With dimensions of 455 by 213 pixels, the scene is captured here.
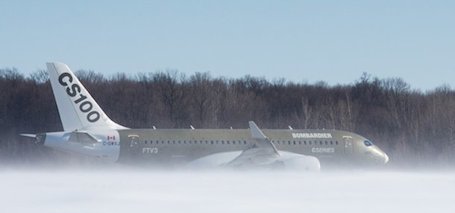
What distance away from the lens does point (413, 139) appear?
61906 mm

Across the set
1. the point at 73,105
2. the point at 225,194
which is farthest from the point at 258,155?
the point at 225,194

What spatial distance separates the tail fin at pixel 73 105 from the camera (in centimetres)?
3803

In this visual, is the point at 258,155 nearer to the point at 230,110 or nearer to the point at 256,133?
the point at 256,133

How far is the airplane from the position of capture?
37.4 metres

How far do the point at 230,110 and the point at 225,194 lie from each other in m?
47.0

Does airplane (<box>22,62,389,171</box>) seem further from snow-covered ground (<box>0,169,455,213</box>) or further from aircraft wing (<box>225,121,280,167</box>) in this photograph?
snow-covered ground (<box>0,169,455,213</box>)

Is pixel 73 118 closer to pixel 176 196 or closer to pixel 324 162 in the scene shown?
pixel 324 162

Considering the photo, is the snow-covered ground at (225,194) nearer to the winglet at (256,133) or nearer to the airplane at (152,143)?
the winglet at (256,133)

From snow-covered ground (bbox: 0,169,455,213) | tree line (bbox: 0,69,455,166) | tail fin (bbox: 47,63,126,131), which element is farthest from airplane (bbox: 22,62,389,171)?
tree line (bbox: 0,69,455,166)

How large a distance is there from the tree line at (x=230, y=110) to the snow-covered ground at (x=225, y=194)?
24.6 metres

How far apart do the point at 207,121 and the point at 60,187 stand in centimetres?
4192

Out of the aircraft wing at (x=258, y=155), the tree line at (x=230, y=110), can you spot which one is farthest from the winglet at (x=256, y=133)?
the tree line at (x=230, y=110)

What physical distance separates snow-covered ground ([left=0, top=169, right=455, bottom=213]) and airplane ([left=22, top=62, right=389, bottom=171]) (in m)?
5.56

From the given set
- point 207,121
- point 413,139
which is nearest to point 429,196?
point 413,139
